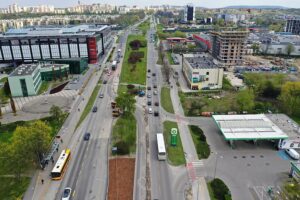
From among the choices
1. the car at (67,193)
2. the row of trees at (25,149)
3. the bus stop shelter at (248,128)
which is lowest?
the car at (67,193)

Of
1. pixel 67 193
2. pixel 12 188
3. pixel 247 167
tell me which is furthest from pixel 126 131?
pixel 247 167

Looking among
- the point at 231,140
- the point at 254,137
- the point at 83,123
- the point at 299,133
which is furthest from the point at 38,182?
the point at 299,133

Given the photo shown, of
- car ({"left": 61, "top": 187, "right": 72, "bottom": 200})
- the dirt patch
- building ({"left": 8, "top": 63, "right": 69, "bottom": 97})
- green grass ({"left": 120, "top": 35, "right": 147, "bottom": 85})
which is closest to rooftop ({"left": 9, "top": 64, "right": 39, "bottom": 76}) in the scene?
building ({"left": 8, "top": 63, "right": 69, "bottom": 97})

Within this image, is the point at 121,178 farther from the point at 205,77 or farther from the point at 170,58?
the point at 170,58

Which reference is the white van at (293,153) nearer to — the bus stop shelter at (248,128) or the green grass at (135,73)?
the bus stop shelter at (248,128)

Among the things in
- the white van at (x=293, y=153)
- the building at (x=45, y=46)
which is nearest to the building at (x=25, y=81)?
the building at (x=45, y=46)

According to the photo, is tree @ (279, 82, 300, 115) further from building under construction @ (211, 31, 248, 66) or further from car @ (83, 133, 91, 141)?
car @ (83, 133, 91, 141)
